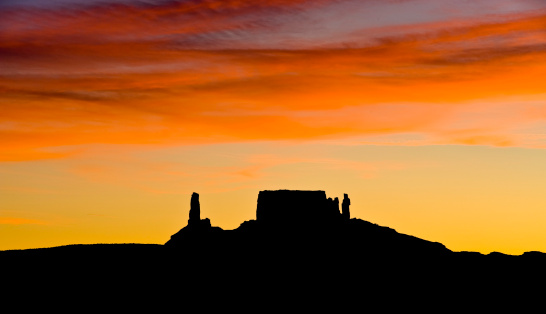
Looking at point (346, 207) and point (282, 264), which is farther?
point (346, 207)

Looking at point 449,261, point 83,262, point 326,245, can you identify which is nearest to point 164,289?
point 83,262

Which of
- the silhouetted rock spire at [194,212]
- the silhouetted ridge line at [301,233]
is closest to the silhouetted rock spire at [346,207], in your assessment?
the silhouetted ridge line at [301,233]

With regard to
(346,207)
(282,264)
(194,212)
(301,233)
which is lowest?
(282,264)

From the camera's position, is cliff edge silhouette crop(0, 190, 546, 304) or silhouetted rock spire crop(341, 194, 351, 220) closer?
cliff edge silhouette crop(0, 190, 546, 304)

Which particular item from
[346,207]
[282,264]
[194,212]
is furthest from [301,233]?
[194,212]

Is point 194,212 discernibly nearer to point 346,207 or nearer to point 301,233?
point 301,233

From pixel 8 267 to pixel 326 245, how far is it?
42.2 metres

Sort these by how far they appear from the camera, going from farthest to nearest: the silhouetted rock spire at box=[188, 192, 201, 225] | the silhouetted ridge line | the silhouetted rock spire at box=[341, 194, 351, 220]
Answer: the silhouetted rock spire at box=[341, 194, 351, 220] < the silhouetted rock spire at box=[188, 192, 201, 225] < the silhouetted ridge line

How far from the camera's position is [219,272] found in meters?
108

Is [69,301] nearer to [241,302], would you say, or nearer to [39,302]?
[39,302]

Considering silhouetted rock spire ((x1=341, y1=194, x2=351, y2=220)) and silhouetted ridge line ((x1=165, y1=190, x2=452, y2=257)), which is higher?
silhouetted rock spire ((x1=341, y1=194, x2=351, y2=220))

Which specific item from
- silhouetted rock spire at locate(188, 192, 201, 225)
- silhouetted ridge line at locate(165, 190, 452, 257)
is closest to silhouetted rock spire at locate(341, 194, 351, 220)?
silhouetted ridge line at locate(165, 190, 452, 257)

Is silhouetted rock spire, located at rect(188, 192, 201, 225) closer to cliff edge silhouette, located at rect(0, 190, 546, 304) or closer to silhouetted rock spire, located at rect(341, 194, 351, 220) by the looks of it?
cliff edge silhouette, located at rect(0, 190, 546, 304)

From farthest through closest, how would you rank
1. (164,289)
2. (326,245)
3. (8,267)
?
(326,245)
(8,267)
(164,289)
